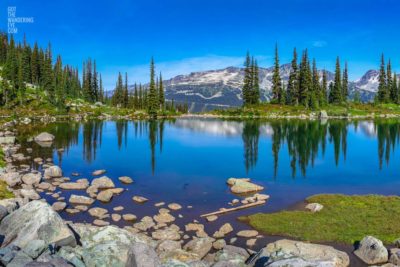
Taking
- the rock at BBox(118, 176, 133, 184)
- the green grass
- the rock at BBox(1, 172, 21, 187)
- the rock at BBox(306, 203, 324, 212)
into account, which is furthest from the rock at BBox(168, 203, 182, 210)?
the rock at BBox(1, 172, 21, 187)

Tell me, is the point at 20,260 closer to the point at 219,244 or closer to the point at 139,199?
the point at 219,244

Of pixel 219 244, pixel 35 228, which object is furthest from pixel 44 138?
pixel 219 244

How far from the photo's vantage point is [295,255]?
14.5 meters

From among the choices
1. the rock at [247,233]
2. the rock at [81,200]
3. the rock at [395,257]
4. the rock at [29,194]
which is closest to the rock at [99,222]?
the rock at [81,200]

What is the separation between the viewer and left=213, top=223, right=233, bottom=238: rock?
20625 millimetres

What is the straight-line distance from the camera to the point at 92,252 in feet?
48.7

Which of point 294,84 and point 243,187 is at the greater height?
point 294,84

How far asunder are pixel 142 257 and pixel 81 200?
1494 cm

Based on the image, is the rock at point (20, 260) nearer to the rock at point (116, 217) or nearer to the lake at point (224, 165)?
the lake at point (224, 165)

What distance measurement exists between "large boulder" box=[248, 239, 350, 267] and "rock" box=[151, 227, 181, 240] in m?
5.49

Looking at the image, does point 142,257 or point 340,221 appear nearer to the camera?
point 142,257

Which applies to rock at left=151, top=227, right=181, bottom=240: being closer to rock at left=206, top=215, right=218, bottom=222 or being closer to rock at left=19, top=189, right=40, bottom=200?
rock at left=206, top=215, right=218, bottom=222

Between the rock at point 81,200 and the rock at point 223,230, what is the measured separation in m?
11.0

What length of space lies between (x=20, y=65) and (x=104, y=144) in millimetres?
96030
